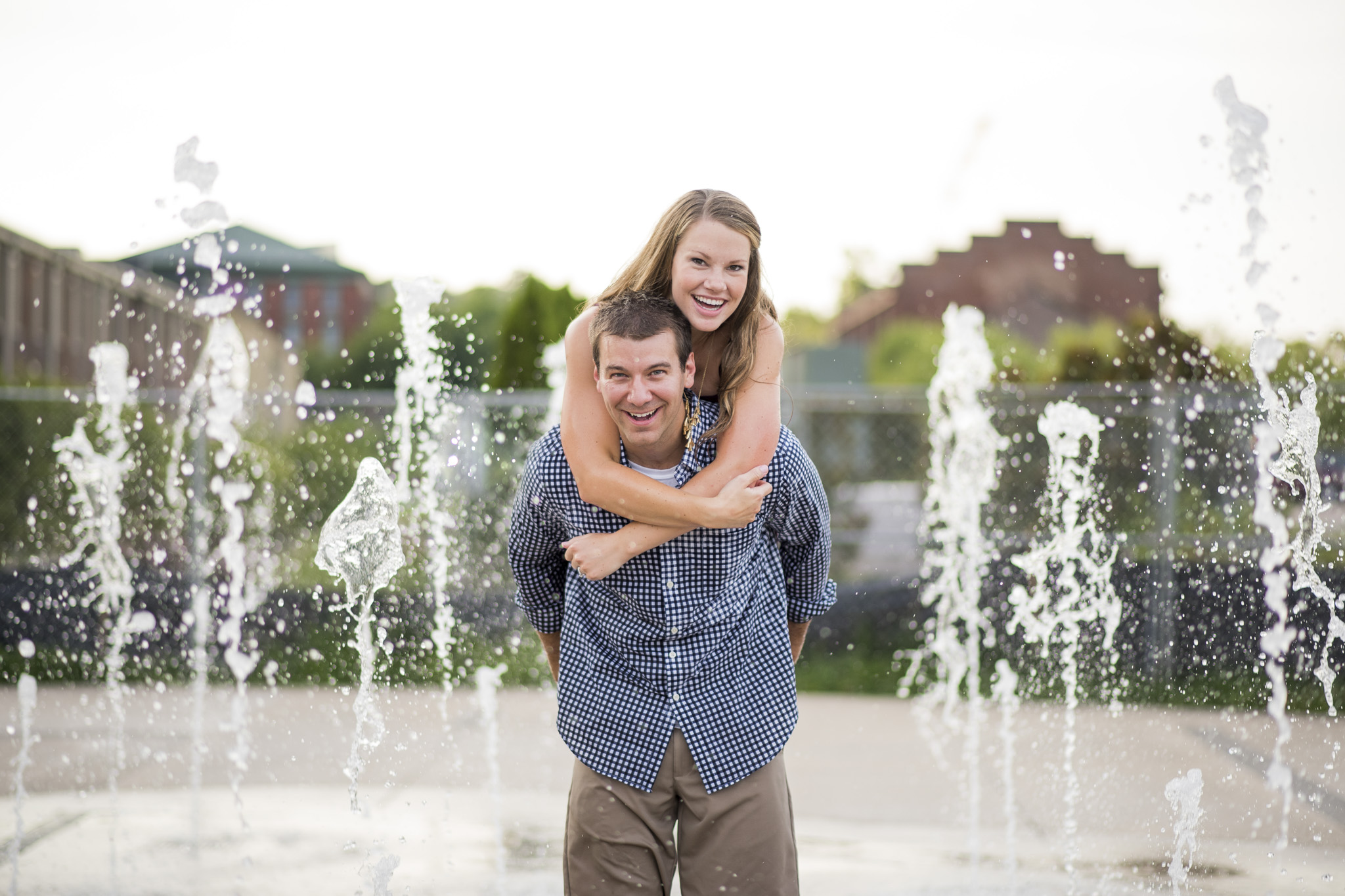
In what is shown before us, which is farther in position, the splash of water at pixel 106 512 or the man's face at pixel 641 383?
the splash of water at pixel 106 512

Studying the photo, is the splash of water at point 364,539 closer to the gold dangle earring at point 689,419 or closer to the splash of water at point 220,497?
the gold dangle earring at point 689,419

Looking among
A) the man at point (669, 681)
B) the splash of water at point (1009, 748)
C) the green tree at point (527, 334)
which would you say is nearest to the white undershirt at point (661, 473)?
the man at point (669, 681)

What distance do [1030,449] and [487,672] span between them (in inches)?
126

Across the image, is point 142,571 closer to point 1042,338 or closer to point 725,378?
point 725,378

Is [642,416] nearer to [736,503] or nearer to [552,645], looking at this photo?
[736,503]

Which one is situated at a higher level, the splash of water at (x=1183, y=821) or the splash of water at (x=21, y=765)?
the splash of water at (x=1183, y=821)

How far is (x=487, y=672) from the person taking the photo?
5.44m

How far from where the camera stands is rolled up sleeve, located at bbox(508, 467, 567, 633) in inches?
66.3

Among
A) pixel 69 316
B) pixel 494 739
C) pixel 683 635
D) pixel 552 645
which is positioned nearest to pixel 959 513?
pixel 494 739

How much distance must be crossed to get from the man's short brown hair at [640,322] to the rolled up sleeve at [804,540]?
0.25 meters

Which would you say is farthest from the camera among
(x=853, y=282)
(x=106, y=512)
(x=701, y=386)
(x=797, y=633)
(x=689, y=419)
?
(x=853, y=282)

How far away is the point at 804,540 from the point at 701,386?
0.91 feet

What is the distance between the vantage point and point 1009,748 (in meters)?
4.29

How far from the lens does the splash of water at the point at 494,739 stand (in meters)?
3.21
